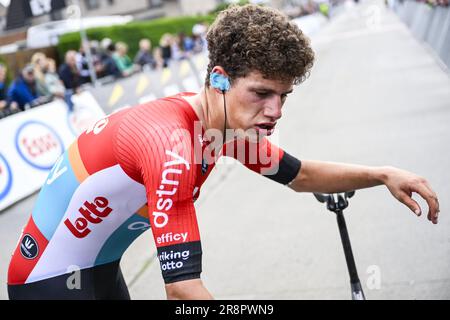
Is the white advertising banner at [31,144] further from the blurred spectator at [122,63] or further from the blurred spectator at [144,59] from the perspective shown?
the blurred spectator at [144,59]

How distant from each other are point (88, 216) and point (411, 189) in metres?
1.25

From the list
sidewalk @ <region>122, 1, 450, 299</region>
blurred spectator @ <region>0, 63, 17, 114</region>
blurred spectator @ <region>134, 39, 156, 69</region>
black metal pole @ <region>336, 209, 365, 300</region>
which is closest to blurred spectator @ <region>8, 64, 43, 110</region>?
blurred spectator @ <region>0, 63, 17, 114</region>

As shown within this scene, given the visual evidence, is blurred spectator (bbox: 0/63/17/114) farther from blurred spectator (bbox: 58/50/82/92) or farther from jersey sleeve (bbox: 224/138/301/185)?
jersey sleeve (bbox: 224/138/301/185)

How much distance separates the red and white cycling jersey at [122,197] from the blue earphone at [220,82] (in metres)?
0.16

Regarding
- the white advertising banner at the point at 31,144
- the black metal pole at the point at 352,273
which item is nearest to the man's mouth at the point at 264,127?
the black metal pole at the point at 352,273

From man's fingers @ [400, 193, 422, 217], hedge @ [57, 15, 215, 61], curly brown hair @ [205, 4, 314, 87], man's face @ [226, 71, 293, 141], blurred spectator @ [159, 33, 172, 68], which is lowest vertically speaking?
hedge @ [57, 15, 215, 61]

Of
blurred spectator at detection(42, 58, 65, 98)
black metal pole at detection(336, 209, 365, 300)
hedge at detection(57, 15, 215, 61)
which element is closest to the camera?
black metal pole at detection(336, 209, 365, 300)

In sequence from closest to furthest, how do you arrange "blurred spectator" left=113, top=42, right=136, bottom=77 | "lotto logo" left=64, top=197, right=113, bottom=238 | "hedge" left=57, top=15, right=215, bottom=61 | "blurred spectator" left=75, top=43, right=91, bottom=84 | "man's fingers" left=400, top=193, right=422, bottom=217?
"lotto logo" left=64, top=197, right=113, bottom=238 < "man's fingers" left=400, top=193, right=422, bottom=217 < "blurred spectator" left=75, top=43, right=91, bottom=84 < "blurred spectator" left=113, top=42, right=136, bottom=77 < "hedge" left=57, top=15, right=215, bottom=61

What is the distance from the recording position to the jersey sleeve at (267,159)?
8.09 ft

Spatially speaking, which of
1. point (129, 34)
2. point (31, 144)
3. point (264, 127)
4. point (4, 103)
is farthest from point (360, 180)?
point (129, 34)

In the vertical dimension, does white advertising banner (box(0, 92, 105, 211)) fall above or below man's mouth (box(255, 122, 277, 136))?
below

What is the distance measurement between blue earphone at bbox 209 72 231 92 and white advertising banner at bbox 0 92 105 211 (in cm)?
600

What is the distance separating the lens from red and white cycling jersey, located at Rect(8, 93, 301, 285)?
1668 mm
